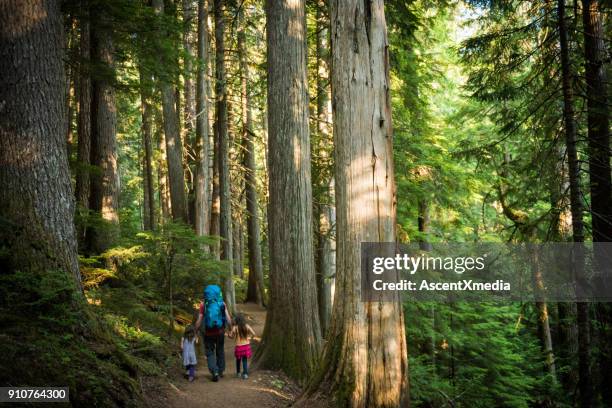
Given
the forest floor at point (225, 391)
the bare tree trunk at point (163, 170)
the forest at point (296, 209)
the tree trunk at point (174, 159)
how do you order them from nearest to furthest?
1. the forest at point (296, 209)
2. the forest floor at point (225, 391)
3. the tree trunk at point (174, 159)
4. the bare tree trunk at point (163, 170)

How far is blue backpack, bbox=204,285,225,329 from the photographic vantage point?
8688 millimetres

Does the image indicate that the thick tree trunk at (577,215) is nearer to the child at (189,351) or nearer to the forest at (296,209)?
A: the forest at (296,209)

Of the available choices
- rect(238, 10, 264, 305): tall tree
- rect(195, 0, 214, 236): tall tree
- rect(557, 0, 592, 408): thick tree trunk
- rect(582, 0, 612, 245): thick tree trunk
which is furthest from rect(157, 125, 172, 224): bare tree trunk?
rect(557, 0, 592, 408): thick tree trunk

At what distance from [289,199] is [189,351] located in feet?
11.2

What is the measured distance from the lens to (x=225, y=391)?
780 cm

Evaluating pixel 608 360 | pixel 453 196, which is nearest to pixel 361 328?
pixel 608 360

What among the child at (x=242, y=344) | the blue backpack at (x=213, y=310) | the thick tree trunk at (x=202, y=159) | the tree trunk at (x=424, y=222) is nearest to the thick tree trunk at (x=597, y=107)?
the child at (x=242, y=344)

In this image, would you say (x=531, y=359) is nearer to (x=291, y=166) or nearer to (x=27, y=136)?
(x=291, y=166)

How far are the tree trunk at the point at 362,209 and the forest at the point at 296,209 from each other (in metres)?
0.02

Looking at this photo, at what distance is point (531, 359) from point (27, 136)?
1562 cm

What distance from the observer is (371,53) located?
516 cm

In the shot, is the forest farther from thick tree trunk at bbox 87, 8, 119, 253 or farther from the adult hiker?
the adult hiker

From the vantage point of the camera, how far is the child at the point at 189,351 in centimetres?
835

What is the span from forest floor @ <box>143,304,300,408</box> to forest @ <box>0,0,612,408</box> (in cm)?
5
